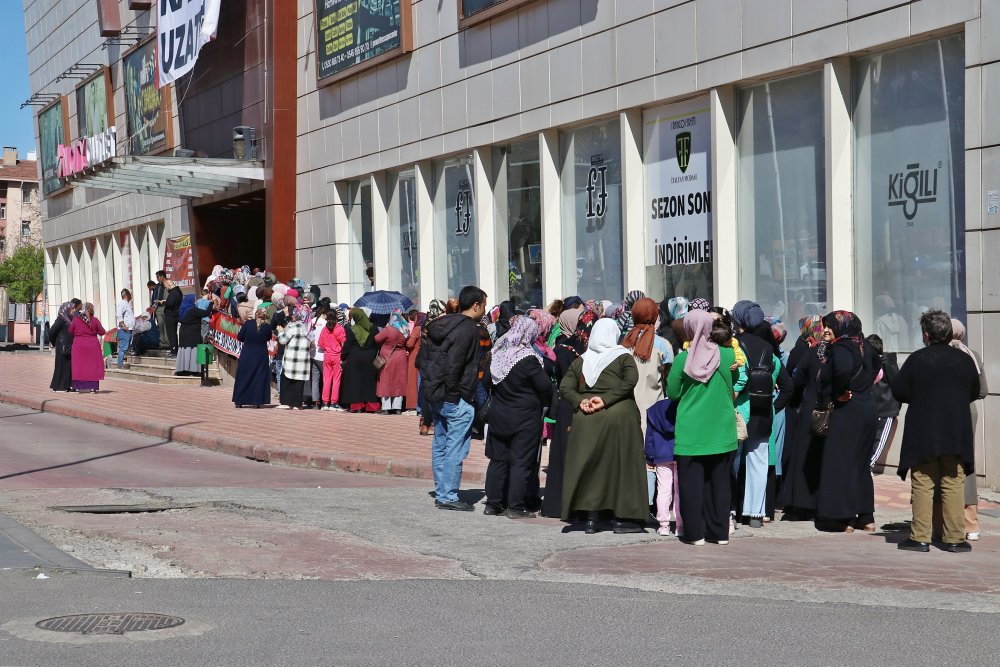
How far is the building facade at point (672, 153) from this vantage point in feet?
43.7

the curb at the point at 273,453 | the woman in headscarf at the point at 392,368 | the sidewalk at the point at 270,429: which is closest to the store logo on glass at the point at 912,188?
the sidewalk at the point at 270,429

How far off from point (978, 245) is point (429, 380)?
17.8 feet

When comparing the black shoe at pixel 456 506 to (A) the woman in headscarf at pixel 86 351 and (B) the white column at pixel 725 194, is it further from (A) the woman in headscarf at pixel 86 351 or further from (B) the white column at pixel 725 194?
(A) the woman in headscarf at pixel 86 351

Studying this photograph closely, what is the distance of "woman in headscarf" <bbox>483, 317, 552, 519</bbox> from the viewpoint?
10.5 metres

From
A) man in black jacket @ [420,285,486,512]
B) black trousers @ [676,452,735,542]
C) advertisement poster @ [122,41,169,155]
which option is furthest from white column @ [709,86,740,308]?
advertisement poster @ [122,41,169,155]

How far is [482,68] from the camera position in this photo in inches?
835

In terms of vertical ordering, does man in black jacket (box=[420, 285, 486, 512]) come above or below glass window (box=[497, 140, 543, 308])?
below

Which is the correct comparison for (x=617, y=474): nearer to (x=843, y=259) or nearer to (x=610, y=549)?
(x=610, y=549)

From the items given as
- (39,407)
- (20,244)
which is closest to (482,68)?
(39,407)

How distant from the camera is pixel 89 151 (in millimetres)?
39094

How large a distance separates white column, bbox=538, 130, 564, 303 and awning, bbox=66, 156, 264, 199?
33.5 feet

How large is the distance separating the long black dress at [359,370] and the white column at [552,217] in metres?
2.84

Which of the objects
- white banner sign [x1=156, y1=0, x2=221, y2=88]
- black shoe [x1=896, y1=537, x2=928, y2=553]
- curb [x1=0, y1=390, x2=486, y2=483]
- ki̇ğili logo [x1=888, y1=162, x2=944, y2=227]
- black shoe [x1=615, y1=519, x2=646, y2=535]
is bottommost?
black shoe [x1=896, y1=537, x2=928, y2=553]

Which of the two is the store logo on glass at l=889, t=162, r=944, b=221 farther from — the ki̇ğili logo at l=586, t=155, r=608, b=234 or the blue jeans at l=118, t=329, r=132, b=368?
the blue jeans at l=118, t=329, r=132, b=368
